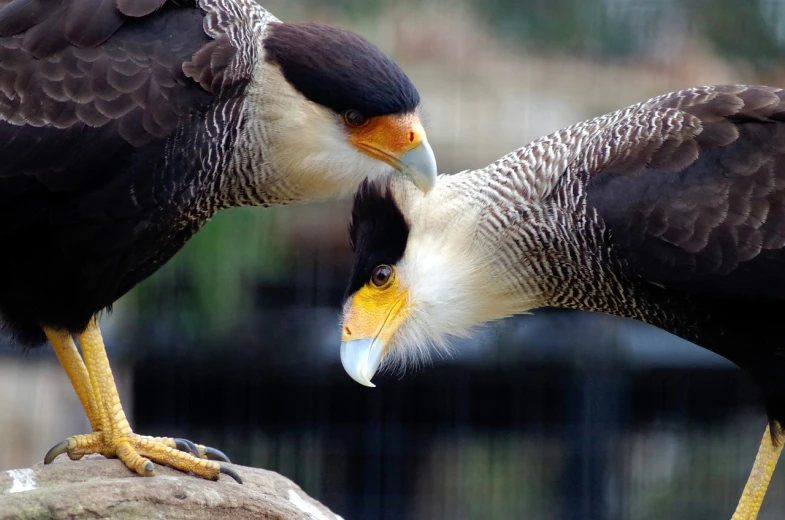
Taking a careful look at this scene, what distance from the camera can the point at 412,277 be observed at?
3.82 meters

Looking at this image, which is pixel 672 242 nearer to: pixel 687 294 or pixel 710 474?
pixel 687 294

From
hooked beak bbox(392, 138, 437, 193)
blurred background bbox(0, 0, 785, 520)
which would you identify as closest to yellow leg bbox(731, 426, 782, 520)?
hooked beak bbox(392, 138, 437, 193)

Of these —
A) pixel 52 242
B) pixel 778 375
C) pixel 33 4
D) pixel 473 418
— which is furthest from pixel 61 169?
pixel 473 418

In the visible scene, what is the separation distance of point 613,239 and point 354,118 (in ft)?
2.85

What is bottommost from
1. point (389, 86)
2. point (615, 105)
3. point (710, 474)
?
point (710, 474)

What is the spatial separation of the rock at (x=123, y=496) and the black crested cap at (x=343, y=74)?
3.84 ft

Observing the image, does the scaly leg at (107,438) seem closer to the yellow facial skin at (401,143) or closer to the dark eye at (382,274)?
the dark eye at (382,274)

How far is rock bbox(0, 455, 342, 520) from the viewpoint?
3174 millimetres

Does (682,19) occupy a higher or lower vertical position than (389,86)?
higher

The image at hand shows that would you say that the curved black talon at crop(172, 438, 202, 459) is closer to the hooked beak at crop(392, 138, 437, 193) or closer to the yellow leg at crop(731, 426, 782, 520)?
the hooked beak at crop(392, 138, 437, 193)

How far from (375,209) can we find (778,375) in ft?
4.40

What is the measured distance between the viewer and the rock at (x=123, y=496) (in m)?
3.17

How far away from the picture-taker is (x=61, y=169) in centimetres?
318

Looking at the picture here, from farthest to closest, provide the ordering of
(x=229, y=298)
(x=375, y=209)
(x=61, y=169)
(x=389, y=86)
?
(x=229, y=298)
(x=375, y=209)
(x=389, y=86)
(x=61, y=169)
